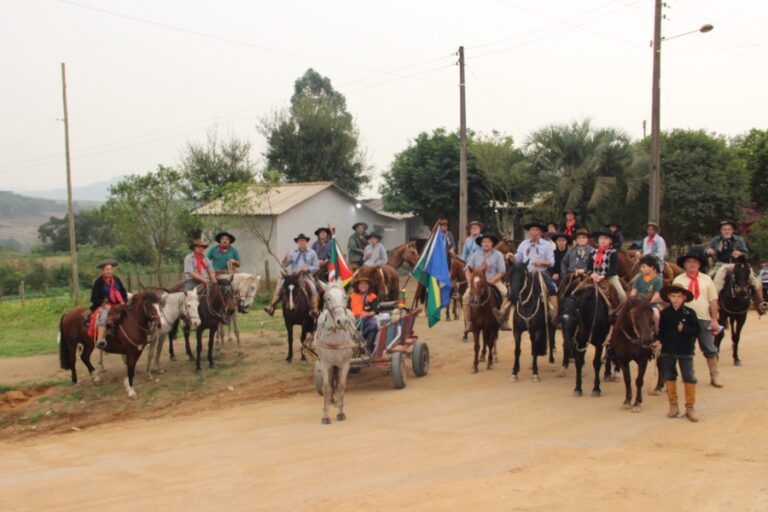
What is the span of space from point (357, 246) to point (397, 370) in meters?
6.05

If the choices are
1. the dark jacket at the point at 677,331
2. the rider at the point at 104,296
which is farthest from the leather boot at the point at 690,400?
the rider at the point at 104,296

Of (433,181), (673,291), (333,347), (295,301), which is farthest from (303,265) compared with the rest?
(433,181)

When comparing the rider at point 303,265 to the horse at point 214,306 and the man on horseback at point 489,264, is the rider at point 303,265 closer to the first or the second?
the horse at point 214,306

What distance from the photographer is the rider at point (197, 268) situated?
14.2 m

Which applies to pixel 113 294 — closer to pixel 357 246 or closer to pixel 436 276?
pixel 436 276

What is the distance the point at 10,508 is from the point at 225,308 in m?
6.77

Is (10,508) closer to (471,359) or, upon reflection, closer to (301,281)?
(301,281)

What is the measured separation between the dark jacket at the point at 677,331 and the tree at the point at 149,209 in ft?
70.3

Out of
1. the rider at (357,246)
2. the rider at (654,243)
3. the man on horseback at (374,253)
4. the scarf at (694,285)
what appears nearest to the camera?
the scarf at (694,285)

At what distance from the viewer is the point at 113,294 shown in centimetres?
1271

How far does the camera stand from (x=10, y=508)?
23.6 feet

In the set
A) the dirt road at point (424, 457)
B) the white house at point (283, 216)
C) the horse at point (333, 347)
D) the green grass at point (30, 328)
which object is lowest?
the dirt road at point (424, 457)

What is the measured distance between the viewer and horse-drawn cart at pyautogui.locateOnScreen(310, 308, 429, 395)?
11.9 metres

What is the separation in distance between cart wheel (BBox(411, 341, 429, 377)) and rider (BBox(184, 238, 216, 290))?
4330 millimetres
